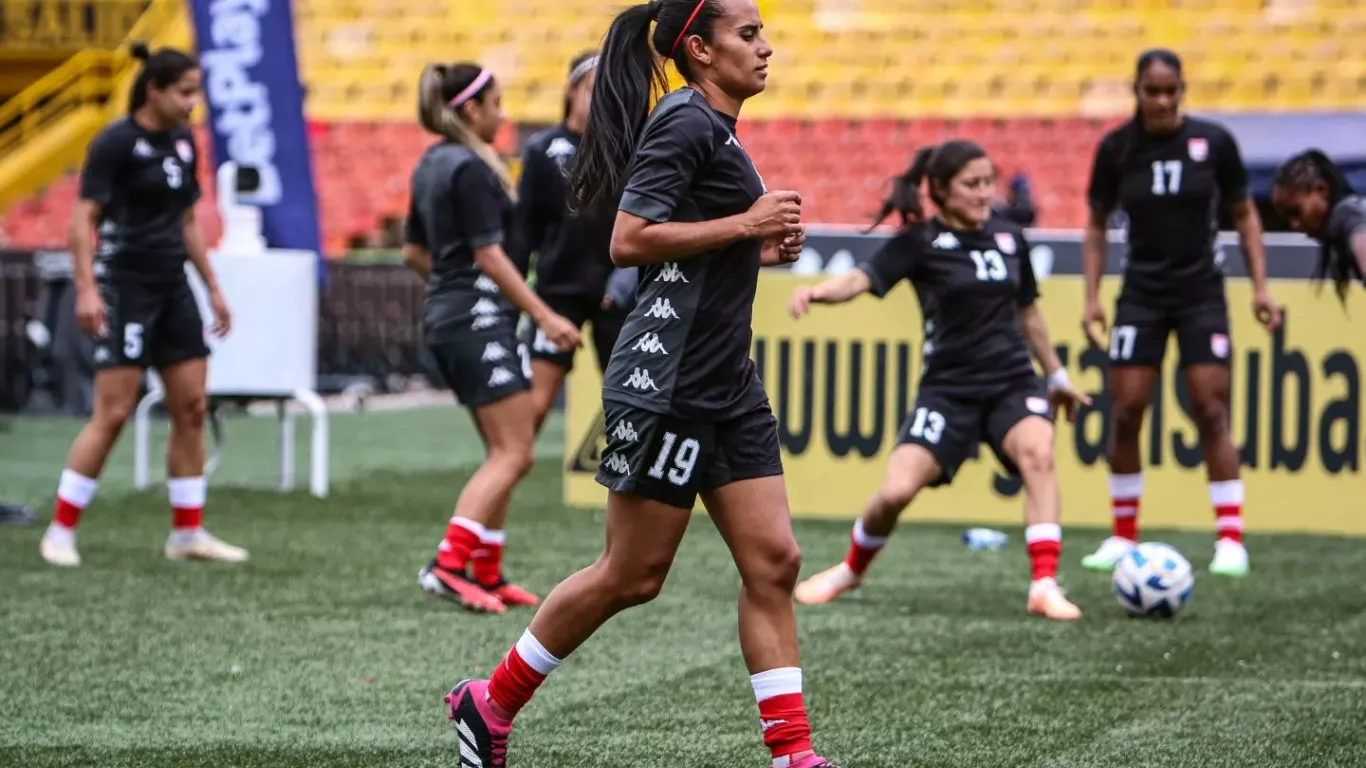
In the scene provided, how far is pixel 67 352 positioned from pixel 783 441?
30.5 ft

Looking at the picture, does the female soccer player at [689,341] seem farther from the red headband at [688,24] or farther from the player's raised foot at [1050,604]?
the player's raised foot at [1050,604]

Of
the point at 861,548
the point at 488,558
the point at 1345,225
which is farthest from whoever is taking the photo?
the point at 861,548

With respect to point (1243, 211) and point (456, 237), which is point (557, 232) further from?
point (1243, 211)

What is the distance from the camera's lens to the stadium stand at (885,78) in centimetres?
2127

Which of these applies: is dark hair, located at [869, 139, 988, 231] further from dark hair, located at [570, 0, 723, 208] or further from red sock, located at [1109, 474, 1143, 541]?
dark hair, located at [570, 0, 723, 208]

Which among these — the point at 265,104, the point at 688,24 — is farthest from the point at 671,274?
the point at 265,104

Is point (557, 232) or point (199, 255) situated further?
point (199, 255)

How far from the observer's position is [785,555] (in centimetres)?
415

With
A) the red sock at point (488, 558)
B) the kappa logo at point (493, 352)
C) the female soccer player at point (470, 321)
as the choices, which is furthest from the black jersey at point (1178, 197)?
the red sock at point (488, 558)

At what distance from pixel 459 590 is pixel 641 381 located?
305cm

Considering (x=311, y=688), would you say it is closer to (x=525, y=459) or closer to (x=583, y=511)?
(x=525, y=459)

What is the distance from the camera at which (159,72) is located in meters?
7.93

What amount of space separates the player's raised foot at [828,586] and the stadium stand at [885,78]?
13.2 meters

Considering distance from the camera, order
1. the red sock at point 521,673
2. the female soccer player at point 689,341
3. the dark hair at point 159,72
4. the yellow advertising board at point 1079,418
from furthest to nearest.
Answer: the yellow advertising board at point 1079,418, the dark hair at point 159,72, the red sock at point 521,673, the female soccer player at point 689,341
